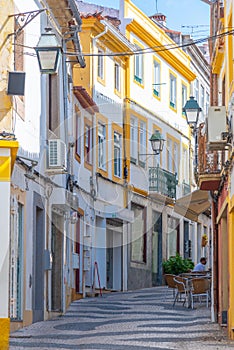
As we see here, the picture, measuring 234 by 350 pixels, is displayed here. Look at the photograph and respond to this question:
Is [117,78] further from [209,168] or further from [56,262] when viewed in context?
[209,168]

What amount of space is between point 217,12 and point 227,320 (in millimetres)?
6606

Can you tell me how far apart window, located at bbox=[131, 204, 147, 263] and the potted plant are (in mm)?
911

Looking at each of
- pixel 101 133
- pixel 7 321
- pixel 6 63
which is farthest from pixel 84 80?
pixel 7 321

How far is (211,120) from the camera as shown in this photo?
56.2 ft

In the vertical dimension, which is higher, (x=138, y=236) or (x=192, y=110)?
(x=192, y=110)

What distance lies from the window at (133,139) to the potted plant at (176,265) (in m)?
4.02

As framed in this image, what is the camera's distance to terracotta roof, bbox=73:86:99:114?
2691cm

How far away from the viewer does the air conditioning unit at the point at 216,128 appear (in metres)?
17.0

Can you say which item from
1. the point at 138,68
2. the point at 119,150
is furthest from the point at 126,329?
the point at 138,68

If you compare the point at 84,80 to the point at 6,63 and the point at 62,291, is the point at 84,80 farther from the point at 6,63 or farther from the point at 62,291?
the point at 6,63

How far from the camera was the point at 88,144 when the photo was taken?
96.2 ft

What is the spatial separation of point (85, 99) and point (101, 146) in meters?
3.58

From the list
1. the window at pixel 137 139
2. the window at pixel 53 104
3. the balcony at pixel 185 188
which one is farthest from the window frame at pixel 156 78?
the window at pixel 53 104

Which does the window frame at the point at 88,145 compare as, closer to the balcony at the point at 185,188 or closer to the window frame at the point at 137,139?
the window frame at the point at 137,139
